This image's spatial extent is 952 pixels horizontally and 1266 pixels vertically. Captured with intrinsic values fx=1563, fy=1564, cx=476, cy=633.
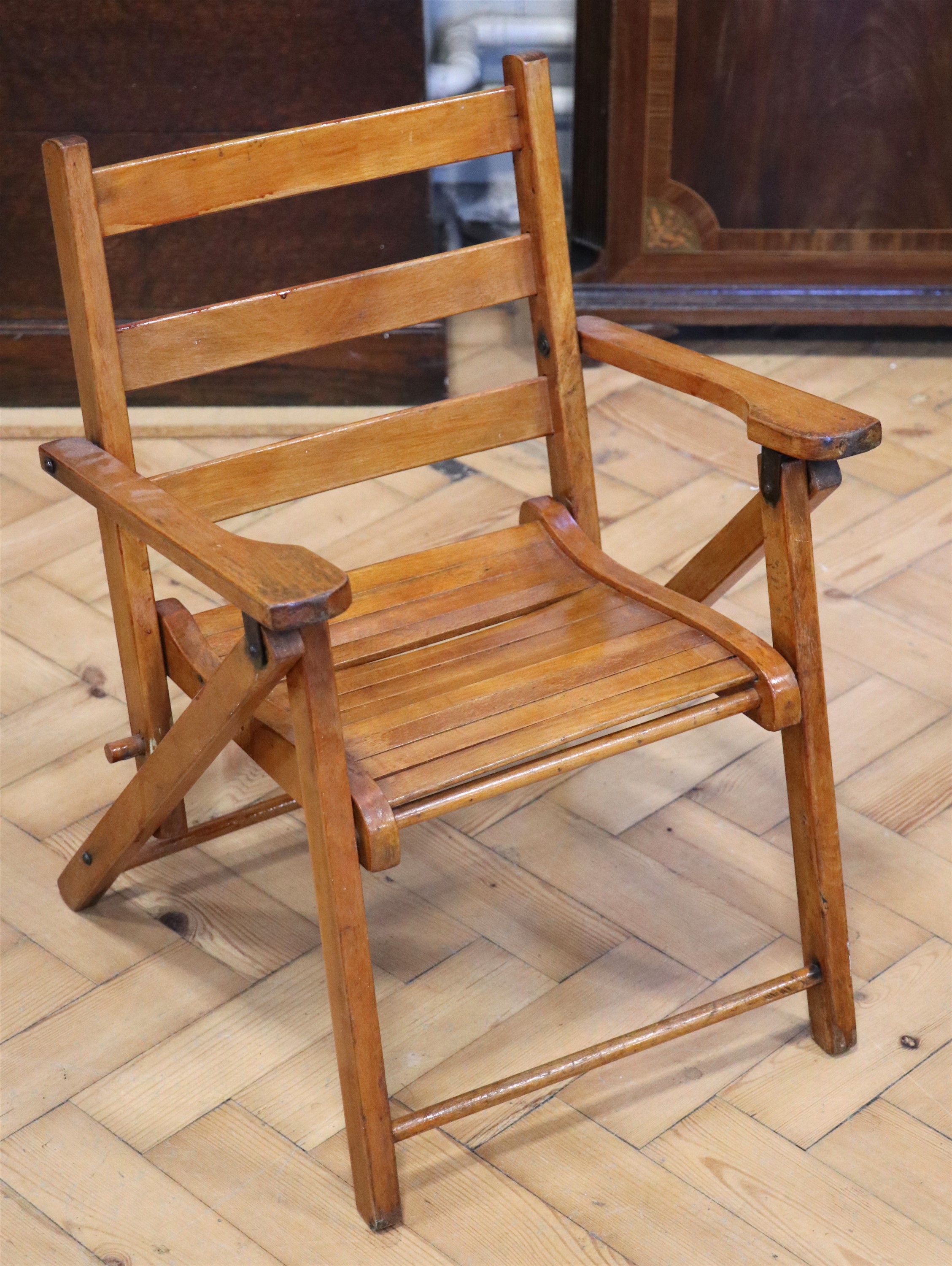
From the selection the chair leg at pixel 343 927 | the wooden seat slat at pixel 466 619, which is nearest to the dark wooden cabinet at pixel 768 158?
the wooden seat slat at pixel 466 619

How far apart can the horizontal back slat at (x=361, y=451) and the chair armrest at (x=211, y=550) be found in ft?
0.37

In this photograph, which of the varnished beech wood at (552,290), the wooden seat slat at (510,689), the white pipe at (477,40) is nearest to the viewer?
the wooden seat slat at (510,689)

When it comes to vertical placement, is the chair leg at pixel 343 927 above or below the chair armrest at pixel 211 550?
below

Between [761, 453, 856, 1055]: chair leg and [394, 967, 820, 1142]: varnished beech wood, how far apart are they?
0.13 ft

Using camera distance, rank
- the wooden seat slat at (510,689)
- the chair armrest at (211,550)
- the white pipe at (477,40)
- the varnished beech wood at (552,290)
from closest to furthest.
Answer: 1. the chair armrest at (211,550)
2. the wooden seat slat at (510,689)
3. the varnished beech wood at (552,290)
4. the white pipe at (477,40)

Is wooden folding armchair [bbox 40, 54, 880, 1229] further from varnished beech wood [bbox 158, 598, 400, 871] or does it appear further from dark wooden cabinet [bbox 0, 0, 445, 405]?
dark wooden cabinet [bbox 0, 0, 445, 405]

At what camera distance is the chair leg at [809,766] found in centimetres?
157

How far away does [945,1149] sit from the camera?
165cm

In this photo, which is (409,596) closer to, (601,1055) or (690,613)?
(690,613)

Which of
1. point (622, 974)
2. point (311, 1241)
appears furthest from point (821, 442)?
point (311, 1241)

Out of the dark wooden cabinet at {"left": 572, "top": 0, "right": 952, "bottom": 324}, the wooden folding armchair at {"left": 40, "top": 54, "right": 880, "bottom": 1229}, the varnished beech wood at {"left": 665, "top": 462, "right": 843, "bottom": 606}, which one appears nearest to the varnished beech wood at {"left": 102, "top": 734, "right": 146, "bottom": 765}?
the wooden folding armchair at {"left": 40, "top": 54, "right": 880, "bottom": 1229}

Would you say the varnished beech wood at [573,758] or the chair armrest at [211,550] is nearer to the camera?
the chair armrest at [211,550]

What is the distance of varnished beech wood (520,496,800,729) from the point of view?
1.58 meters

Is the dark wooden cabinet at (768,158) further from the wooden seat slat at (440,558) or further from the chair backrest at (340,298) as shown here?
the wooden seat slat at (440,558)
